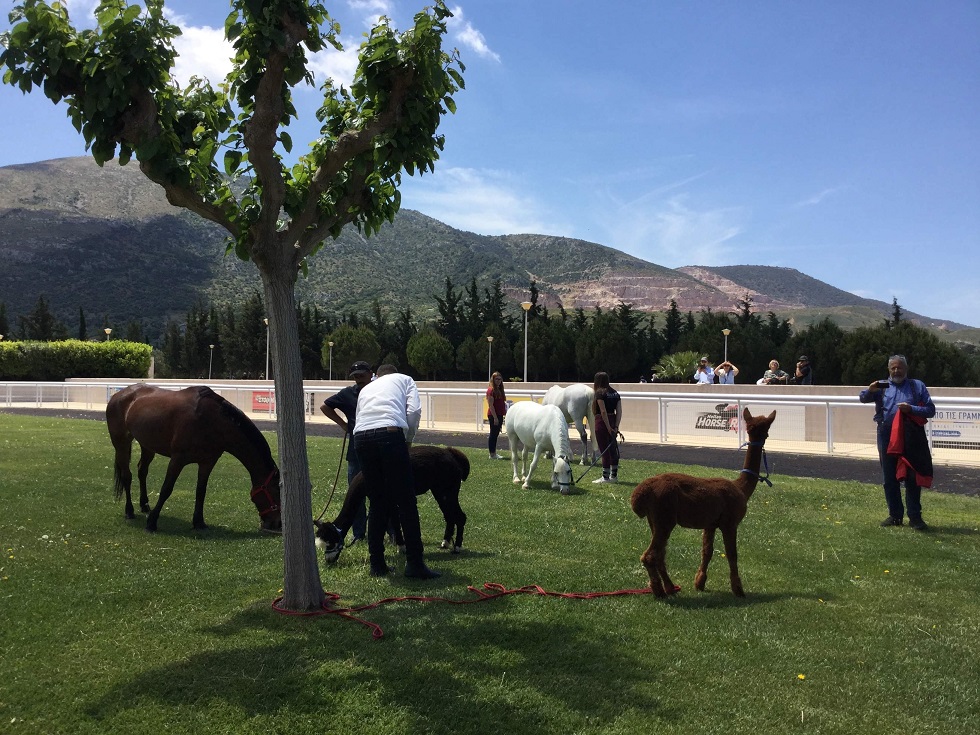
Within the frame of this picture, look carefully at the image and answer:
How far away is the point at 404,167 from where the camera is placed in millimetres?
6309

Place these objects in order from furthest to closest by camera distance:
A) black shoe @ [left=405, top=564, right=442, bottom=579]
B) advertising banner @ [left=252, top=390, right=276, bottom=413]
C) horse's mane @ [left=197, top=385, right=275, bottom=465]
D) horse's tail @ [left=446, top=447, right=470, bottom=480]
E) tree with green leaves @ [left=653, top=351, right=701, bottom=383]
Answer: tree with green leaves @ [left=653, top=351, right=701, bottom=383] → advertising banner @ [left=252, top=390, right=276, bottom=413] → horse's mane @ [left=197, top=385, right=275, bottom=465] → horse's tail @ [left=446, top=447, right=470, bottom=480] → black shoe @ [left=405, top=564, right=442, bottom=579]

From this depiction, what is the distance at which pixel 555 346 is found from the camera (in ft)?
209

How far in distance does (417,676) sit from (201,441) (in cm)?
548

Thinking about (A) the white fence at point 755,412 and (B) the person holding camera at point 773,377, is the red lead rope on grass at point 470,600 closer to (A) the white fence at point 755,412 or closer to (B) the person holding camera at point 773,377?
(A) the white fence at point 755,412

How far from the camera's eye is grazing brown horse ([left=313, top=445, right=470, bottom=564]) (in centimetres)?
757

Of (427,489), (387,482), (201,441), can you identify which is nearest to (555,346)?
(201,441)

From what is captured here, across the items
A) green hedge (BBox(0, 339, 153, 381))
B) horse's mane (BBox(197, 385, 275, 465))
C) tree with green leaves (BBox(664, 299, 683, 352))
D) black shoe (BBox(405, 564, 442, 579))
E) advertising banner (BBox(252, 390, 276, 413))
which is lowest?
black shoe (BBox(405, 564, 442, 579))

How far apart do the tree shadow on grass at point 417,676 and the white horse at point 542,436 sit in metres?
5.82

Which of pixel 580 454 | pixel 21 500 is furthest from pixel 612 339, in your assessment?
pixel 21 500

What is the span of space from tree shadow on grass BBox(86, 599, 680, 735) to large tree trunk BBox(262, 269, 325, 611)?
1.05 ft

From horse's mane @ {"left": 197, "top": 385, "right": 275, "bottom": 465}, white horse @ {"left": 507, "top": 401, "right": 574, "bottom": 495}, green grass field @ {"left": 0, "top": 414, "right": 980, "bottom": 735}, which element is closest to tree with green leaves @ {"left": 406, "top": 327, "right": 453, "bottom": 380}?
white horse @ {"left": 507, "top": 401, "right": 574, "bottom": 495}

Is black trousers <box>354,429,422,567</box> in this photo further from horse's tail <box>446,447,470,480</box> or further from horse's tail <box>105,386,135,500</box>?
horse's tail <box>105,386,135,500</box>

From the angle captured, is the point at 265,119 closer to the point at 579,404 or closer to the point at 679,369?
the point at 579,404

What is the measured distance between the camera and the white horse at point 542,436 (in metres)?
11.5
